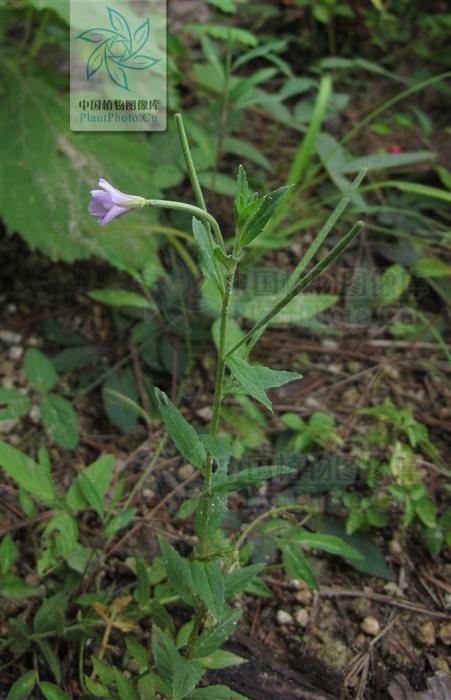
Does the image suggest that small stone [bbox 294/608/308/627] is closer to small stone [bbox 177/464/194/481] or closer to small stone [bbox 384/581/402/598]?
small stone [bbox 384/581/402/598]

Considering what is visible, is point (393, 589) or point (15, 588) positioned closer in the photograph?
point (15, 588)

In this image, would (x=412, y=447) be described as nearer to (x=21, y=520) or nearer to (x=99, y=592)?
(x=99, y=592)

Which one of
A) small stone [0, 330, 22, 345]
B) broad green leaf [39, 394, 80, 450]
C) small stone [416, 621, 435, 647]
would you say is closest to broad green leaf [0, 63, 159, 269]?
small stone [0, 330, 22, 345]

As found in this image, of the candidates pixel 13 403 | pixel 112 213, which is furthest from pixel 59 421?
pixel 112 213

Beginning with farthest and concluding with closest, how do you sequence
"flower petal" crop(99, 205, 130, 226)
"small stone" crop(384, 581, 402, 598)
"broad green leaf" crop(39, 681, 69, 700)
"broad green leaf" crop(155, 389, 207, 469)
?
"small stone" crop(384, 581, 402, 598) < "broad green leaf" crop(39, 681, 69, 700) < "broad green leaf" crop(155, 389, 207, 469) < "flower petal" crop(99, 205, 130, 226)

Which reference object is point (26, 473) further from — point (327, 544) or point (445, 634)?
point (445, 634)

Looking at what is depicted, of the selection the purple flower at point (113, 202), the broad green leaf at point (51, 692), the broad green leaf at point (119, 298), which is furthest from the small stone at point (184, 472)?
the purple flower at point (113, 202)
